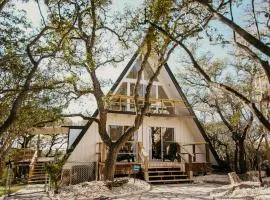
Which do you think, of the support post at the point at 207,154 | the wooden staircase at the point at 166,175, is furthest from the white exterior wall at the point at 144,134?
the wooden staircase at the point at 166,175

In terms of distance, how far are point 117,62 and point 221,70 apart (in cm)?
901

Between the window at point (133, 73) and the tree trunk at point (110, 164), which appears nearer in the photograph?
the tree trunk at point (110, 164)

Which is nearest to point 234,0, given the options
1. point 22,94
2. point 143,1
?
point 143,1

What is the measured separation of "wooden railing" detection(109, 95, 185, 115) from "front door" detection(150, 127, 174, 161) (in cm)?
119

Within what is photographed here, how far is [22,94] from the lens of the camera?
828 centimetres

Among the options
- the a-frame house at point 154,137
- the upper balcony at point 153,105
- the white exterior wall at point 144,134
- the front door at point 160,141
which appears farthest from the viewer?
the front door at point 160,141

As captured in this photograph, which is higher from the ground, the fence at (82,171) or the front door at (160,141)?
the front door at (160,141)

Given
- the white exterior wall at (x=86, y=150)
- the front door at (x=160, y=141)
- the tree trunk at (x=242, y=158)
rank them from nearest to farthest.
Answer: the white exterior wall at (x=86, y=150), the tree trunk at (x=242, y=158), the front door at (x=160, y=141)

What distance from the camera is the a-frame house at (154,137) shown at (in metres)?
15.7

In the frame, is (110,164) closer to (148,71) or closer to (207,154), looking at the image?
(207,154)

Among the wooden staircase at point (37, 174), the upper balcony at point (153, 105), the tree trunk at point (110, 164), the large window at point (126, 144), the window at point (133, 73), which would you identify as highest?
the window at point (133, 73)

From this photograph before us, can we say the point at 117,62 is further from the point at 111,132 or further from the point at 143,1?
→ the point at 111,132

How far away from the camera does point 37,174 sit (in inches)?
726

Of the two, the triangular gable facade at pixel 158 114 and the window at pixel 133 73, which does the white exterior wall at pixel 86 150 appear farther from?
the window at pixel 133 73
